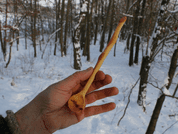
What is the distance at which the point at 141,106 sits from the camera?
4.21 metres

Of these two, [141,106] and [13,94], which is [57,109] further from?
[141,106]

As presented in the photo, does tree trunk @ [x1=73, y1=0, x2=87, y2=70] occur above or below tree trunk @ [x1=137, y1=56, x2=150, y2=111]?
above

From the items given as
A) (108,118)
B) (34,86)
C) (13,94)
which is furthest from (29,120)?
(34,86)

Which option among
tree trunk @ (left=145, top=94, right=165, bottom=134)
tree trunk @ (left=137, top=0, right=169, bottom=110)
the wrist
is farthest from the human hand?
tree trunk @ (left=137, top=0, right=169, bottom=110)

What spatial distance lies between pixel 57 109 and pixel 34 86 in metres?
3.31

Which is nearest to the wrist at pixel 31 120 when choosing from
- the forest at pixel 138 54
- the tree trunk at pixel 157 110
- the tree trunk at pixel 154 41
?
the forest at pixel 138 54

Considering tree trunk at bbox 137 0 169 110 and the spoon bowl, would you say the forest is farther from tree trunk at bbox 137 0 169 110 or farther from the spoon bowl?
the spoon bowl

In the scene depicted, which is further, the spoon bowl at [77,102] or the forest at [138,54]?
the forest at [138,54]

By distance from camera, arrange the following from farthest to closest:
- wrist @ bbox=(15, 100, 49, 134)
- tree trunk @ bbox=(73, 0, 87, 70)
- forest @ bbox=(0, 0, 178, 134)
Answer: tree trunk @ bbox=(73, 0, 87, 70) < forest @ bbox=(0, 0, 178, 134) < wrist @ bbox=(15, 100, 49, 134)

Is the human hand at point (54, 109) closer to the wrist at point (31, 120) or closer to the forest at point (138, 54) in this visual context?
the wrist at point (31, 120)

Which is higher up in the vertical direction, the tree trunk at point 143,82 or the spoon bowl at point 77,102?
the spoon bowl at point 77,102

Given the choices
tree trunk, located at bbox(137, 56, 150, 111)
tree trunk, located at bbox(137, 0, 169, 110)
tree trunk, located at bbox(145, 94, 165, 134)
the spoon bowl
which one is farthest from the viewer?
tree trunk, located at bbox(137, 56, 150, 111)

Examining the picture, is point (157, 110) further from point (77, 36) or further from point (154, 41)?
point (77, 36)

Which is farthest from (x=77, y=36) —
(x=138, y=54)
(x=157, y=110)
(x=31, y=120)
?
(x=138, y=54)
